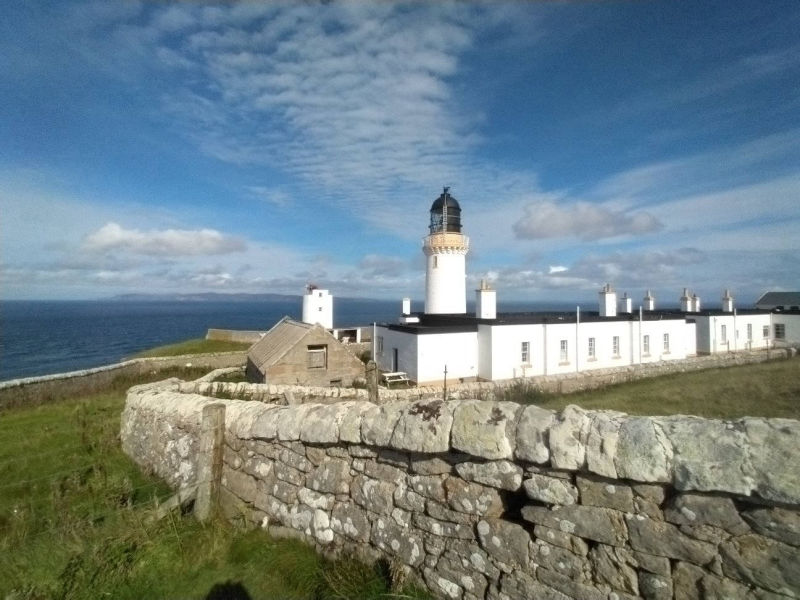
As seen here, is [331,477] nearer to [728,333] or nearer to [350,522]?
[350,522]

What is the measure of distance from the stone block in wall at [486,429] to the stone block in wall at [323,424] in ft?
4.54

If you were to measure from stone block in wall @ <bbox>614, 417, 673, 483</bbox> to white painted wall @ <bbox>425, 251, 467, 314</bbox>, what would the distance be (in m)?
23.2

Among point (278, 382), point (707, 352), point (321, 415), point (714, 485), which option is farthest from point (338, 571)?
point (707, 352)

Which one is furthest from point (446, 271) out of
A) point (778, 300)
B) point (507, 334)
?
point (778, 300)

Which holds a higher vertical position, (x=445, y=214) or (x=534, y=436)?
(x=445, y=214)

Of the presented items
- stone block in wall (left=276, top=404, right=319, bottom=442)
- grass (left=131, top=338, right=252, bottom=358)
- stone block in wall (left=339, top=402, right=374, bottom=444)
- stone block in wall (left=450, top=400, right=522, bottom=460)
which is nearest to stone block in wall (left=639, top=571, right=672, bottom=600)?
stone block in wall (left=450, top=400, right=522, bottom=460)

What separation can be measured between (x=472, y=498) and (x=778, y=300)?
57.6 m

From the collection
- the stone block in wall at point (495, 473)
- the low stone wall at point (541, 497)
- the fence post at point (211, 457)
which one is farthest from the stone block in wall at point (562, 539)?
the fence post at point (211, 457)

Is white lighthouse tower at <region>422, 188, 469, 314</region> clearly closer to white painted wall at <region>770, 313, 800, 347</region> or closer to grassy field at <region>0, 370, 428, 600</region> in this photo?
grassy field at <region>0, 370, 428, 600</region>

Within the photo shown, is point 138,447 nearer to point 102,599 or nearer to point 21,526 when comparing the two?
point 21,526

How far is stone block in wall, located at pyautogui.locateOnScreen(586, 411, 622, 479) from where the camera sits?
2545 millimetres

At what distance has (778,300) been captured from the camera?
4350 cm

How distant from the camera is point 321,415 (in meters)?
4.25

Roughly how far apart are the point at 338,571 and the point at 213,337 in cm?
3790
